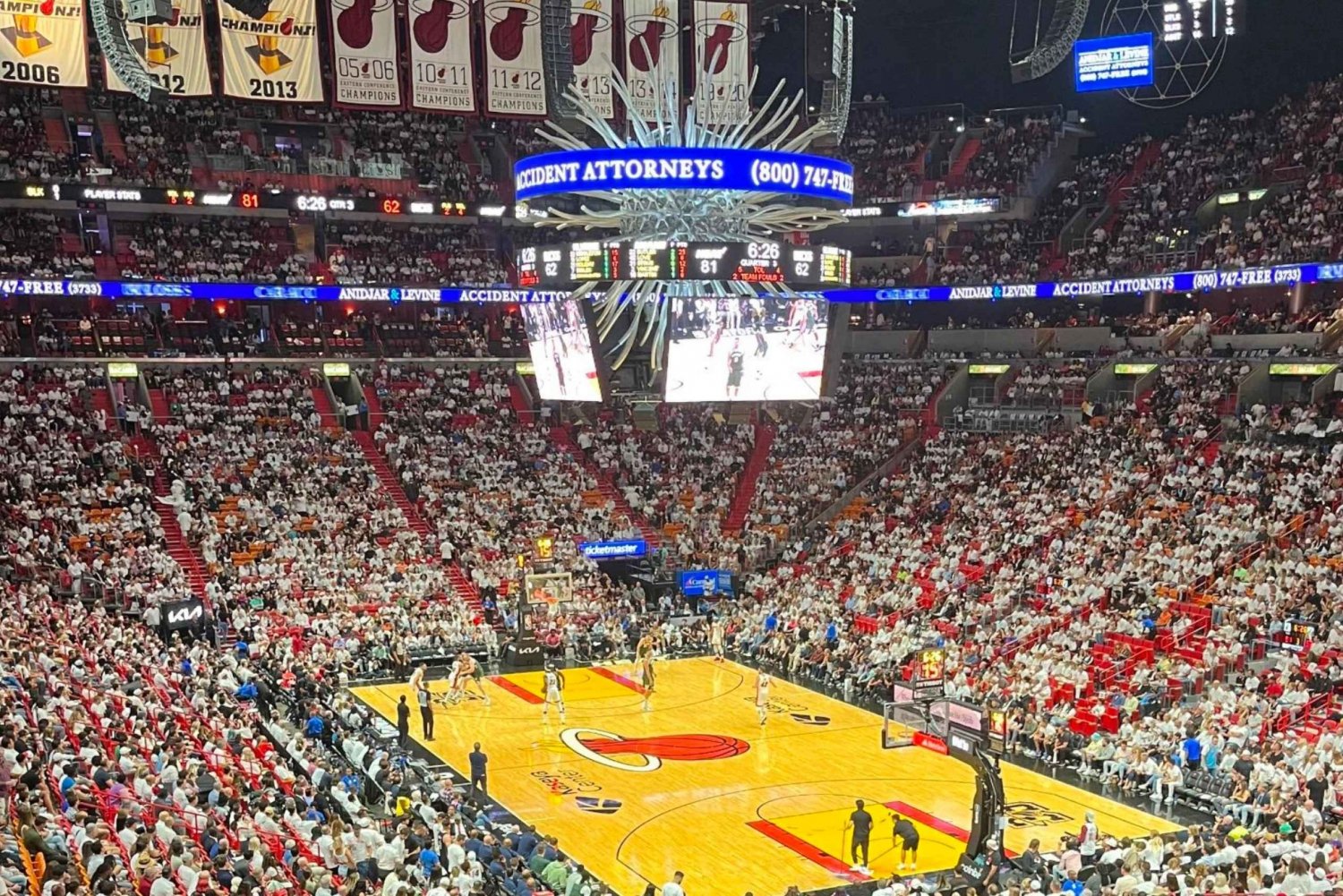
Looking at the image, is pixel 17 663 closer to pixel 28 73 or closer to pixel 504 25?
pixel 28 73

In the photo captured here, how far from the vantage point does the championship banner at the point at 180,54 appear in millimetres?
31844

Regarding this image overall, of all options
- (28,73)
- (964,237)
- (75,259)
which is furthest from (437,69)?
(964,237)

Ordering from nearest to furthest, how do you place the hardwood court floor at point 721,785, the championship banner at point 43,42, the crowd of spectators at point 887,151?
the hardwood court floor at point 721,785 < the championship banner at point 43,42 < the crowd of spectators at point 887,151

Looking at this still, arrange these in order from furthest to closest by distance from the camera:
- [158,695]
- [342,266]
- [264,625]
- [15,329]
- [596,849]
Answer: [342,266] → [15,329] → [264,625] → [158,695] → [596,849]

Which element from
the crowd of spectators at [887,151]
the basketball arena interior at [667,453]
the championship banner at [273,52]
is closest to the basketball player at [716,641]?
the basketball arena interior at [667,453]

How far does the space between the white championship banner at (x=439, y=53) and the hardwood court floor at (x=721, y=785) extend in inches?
589

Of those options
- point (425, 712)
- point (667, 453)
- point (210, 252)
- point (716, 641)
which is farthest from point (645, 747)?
point (210, 252)

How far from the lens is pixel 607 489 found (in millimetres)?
41406

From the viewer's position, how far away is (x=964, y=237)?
46.5 meters

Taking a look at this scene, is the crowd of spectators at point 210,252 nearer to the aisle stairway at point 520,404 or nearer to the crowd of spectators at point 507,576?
the crowd of spectators at point 507,576

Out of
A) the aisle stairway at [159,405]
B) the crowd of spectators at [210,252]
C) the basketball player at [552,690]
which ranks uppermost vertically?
the crowd of spectators at [210,252]

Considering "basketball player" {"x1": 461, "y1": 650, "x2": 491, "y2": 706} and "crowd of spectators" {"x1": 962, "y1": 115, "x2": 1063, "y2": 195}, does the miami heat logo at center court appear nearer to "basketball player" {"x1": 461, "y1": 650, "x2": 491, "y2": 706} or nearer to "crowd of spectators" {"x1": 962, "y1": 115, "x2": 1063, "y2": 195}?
"basketball player" {"x1": 461, "y1": 650, "x2": 491, "y2": 706}

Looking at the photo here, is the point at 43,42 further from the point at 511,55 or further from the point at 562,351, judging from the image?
the point at 562,351

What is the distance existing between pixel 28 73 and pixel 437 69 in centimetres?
949
